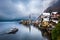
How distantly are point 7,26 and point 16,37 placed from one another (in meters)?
0.25

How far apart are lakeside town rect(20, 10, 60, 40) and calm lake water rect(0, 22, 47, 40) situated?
0.08 metres

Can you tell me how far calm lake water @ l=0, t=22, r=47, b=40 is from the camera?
2686 millimetres

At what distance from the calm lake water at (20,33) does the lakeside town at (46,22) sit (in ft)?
0.25

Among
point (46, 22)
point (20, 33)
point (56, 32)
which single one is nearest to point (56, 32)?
point (56, 32)

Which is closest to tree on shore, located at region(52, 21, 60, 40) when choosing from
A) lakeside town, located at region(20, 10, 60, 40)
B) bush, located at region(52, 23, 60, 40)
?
bush, located at region(52, 23, 60, 40)

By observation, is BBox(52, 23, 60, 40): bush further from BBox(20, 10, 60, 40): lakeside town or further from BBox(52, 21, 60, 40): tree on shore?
BBox(20, 10, 60, 40): lakeside town

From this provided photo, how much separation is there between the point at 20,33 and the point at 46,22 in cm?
51

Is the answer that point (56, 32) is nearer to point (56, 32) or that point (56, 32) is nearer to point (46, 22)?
point (56, 32)

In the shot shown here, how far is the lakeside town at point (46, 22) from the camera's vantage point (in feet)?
8.78

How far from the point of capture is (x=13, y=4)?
2762mm

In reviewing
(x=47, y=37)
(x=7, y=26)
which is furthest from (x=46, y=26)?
(x=7, y=26)

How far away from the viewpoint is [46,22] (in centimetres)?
272

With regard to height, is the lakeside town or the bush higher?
the lakeside town

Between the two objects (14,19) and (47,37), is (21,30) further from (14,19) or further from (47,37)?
(47,37)
